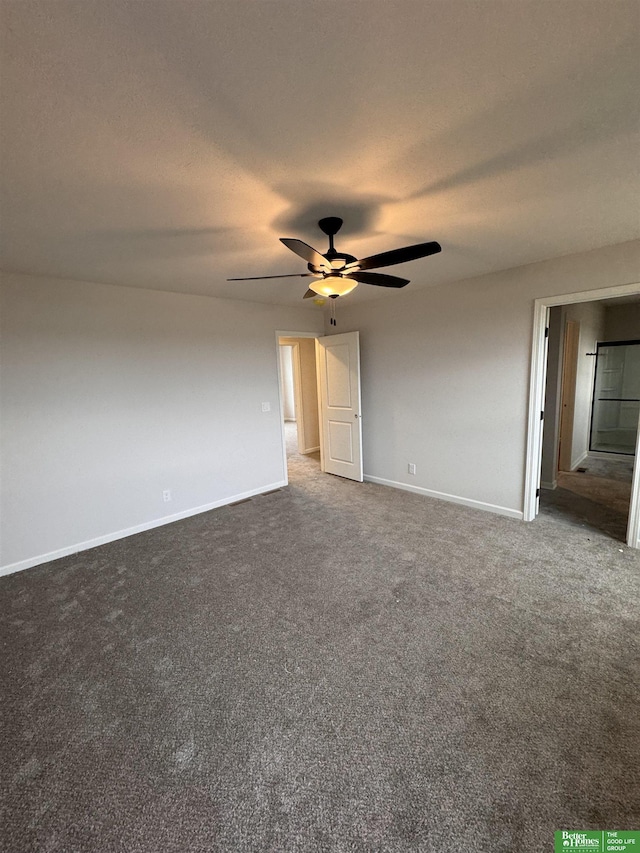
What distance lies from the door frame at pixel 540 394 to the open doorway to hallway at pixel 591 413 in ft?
1.15

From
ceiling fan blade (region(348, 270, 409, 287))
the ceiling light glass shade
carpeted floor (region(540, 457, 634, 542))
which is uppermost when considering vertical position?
ceiling fan blade (region(348, 270, 409, 287))

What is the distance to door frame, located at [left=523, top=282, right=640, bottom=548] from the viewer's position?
288 centimetres

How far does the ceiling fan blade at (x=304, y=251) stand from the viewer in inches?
69.8

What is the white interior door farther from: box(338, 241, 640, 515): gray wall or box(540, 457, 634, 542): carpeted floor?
box(540, 457, 634, 542): carpeted floor

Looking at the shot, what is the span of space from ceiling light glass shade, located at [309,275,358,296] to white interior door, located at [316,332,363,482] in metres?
2.19

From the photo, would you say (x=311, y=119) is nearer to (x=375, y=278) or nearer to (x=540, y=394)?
(x=375, y=278)

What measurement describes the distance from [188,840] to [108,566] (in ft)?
7.38

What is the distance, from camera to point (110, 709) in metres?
1.68

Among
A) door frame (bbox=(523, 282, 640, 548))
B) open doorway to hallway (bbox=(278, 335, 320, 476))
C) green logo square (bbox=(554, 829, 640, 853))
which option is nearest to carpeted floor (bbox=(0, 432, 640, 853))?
green logo square (bbox=(554, 829, 640, 853))

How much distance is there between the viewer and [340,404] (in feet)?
16.5

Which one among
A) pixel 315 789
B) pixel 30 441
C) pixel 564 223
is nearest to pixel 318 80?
pixel 564 223

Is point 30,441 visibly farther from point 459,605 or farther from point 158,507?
point 459,605

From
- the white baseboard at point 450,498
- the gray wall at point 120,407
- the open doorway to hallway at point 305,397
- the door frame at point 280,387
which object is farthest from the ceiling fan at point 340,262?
the open doorway to hallway at point 305,397

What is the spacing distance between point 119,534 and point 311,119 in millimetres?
3718
